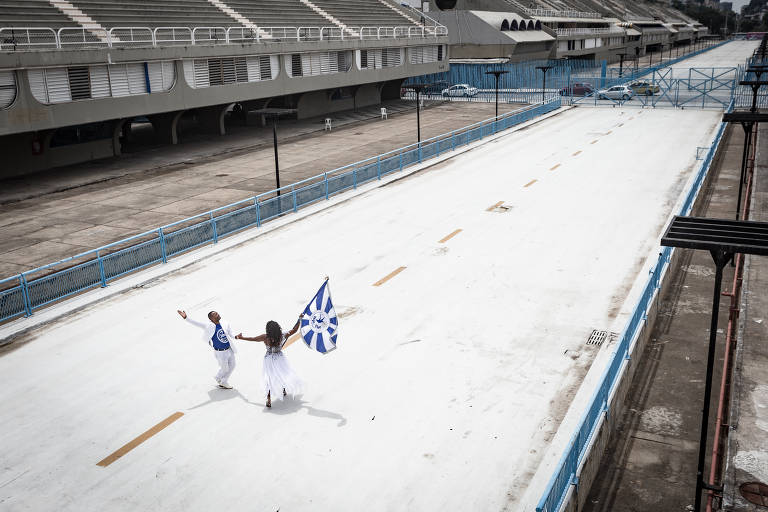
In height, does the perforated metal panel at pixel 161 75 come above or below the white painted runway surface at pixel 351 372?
above

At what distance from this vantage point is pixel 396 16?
59062mm

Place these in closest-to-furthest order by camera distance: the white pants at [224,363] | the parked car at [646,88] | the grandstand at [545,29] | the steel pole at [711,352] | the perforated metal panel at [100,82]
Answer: the steel pole at [711,352] → the white pants at [224,363] → the perforated metal panel at [100,82] → the parked car at [646,88] → the grandstand at [545,29]

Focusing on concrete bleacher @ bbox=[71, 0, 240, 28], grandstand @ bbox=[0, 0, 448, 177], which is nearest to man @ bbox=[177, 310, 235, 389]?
grandstand @ bbox=[0, 0, 448, 177]

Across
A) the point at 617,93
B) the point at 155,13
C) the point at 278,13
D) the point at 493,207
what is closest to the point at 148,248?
the point at 493,207

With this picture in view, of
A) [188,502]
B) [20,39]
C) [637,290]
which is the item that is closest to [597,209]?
[637,290]

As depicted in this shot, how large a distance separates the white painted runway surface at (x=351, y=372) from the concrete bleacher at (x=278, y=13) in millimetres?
25018

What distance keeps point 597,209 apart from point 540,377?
12.1 meters

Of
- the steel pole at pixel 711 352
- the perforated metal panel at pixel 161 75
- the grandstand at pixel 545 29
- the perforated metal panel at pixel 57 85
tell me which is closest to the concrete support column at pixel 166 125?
the perforated metal panel at pixel 161 75

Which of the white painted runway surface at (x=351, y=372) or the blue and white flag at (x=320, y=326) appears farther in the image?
the blue and white flag at (x=320, y=326)

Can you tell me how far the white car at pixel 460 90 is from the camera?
57047mm

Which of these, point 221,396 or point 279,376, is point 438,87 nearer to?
point 221,396

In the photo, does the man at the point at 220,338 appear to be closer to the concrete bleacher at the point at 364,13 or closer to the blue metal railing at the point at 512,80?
the concrete bleacher at the point at 364,13

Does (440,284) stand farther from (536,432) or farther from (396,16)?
(396,16)

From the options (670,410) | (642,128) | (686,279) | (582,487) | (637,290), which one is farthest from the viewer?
(642,128)
